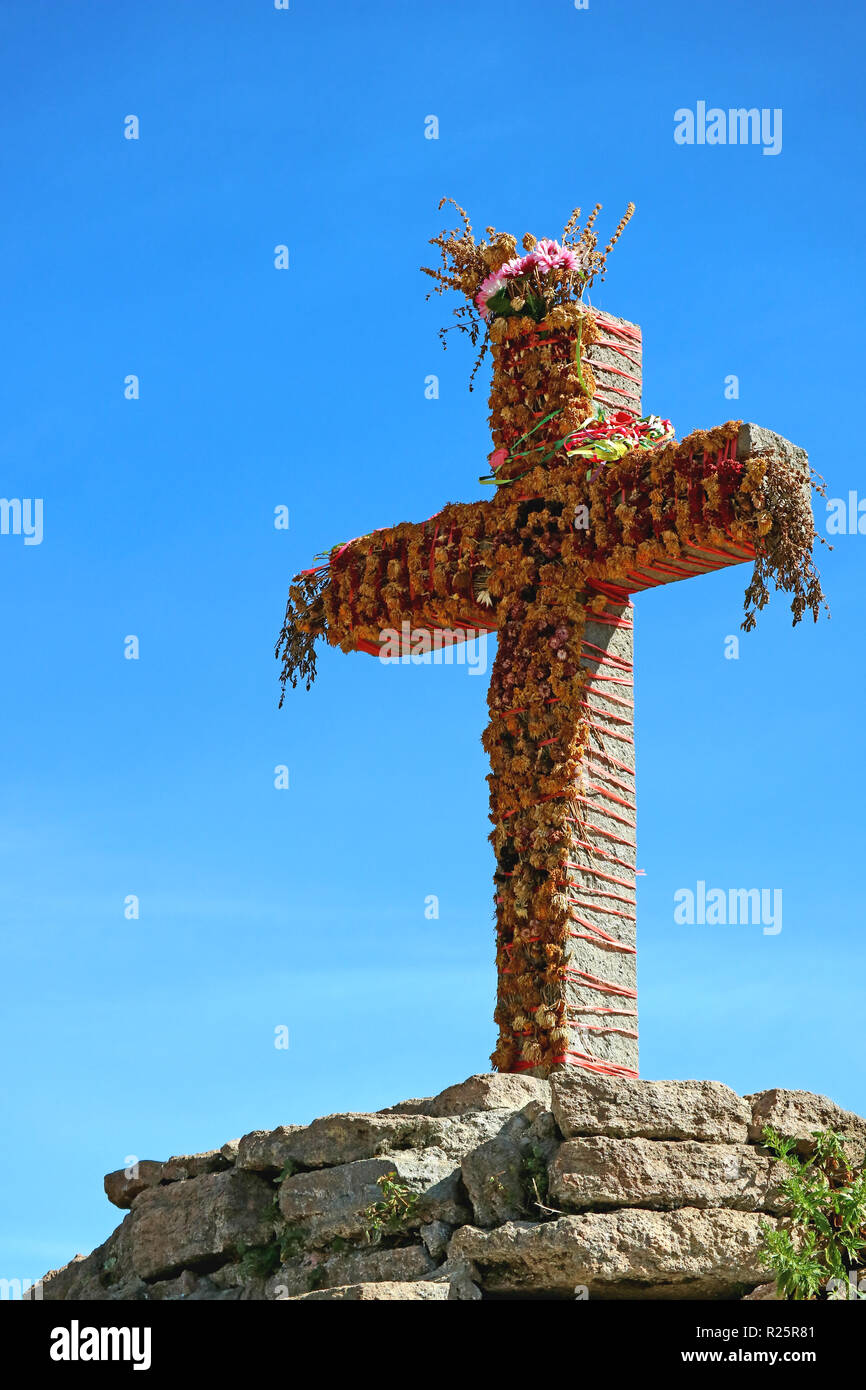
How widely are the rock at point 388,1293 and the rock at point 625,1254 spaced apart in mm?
244

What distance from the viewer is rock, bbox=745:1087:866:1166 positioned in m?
7.57

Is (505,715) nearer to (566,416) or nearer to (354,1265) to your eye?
(566,416)

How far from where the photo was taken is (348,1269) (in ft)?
25.1

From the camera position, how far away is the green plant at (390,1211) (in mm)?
7652

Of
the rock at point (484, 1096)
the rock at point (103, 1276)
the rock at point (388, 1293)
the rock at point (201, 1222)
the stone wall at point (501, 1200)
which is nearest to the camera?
the rock at point (388, 1293)

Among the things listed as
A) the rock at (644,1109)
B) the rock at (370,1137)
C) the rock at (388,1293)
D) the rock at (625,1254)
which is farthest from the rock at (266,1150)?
the rock at (644,1109)

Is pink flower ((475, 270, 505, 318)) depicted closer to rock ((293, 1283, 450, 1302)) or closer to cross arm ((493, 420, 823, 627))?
cross arm ((493, 420, 823, 627))

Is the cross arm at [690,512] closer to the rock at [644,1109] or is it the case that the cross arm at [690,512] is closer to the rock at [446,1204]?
the rock at [644,1109]

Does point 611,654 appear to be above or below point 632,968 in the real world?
above

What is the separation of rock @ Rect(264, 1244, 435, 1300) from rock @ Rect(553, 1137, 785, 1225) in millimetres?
684

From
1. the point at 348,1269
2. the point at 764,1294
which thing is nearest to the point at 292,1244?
the point at 348,1269

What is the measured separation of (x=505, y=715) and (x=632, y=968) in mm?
1515
